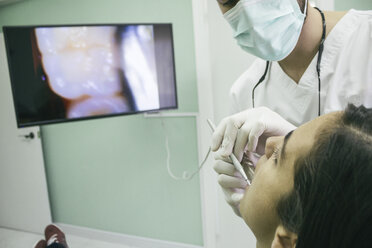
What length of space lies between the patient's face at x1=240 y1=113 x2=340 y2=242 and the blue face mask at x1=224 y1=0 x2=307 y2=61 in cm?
45

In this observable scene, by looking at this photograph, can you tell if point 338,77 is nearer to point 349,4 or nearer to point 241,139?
point 241,139

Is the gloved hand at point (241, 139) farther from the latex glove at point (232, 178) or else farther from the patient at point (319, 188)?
the patient at point (319, 188)

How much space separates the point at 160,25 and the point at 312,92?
127cm

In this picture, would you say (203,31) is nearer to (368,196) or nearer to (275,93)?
(275,93)

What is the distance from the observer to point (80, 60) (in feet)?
6.28

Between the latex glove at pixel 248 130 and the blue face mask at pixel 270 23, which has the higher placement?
the blue face mask at pixel 270 23

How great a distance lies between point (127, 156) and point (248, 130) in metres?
1.72

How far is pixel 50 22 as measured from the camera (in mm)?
2623

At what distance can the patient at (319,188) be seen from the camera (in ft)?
1.58

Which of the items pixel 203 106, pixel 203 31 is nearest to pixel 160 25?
pixel 203 31

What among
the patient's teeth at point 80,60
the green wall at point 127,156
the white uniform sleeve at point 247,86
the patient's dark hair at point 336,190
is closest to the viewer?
the patient's dark hair at point 336,190

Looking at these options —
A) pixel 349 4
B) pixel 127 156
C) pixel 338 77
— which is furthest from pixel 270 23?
pixel 127 156

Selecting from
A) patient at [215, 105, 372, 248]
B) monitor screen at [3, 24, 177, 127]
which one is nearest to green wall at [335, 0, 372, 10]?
monitor screen at [3, 24, 177, 127]

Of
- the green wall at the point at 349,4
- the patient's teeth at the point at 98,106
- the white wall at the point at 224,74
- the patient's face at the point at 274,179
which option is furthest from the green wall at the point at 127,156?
the patient's face at the point at 274,179
